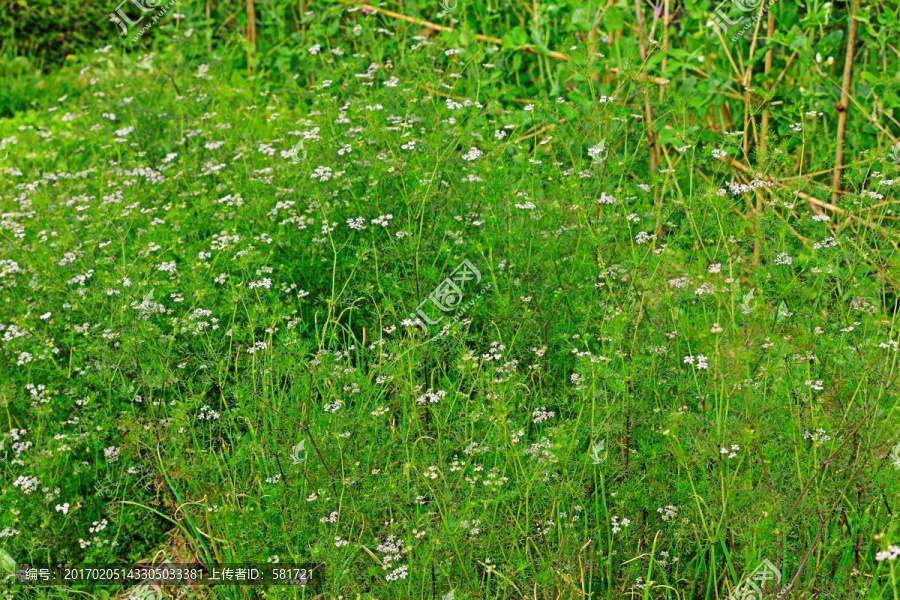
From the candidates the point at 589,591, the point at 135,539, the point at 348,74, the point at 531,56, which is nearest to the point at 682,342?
the point at 589,591

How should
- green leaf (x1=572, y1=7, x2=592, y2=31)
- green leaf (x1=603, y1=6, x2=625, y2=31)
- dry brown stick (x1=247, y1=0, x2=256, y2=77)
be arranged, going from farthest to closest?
dry brown stick (x1=247, y1=0, x2=256, y2=77), green leaf (x1=572, y1=7, x2=592, y2=31), green leaf (x1=603, y1=6, x2=625, y2=31)

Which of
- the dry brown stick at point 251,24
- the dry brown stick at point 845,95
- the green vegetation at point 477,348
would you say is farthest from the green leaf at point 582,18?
the dry brown stick at point 251,24

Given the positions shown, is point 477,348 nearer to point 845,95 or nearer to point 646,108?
point 646,108

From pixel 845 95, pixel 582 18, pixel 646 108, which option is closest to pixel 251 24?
pixel 582 18

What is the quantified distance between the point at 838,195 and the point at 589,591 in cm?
296

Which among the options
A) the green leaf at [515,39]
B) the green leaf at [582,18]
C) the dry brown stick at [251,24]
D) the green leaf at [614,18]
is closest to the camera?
the green leaf at [614,18]

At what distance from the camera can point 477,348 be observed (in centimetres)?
372

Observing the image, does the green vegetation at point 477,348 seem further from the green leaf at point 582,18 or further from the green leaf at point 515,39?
the green leaf at point 515,39

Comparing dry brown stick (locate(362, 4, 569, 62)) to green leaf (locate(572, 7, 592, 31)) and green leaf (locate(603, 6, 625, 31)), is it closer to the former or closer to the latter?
green leaf (locate(572, 7, 592, 31))

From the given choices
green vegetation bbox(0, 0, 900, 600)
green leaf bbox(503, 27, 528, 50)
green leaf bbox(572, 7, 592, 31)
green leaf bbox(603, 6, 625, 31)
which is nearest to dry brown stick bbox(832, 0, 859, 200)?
green vegetation bbox(0, 0, 900, 600)

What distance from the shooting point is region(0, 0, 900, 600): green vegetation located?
2.82 meters

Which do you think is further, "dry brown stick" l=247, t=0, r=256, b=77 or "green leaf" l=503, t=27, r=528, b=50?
"dry brown stick" l=247, t=0, r=256, b=77

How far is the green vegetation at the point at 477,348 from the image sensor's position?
282 cm

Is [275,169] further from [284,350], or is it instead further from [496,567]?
[496,567]
